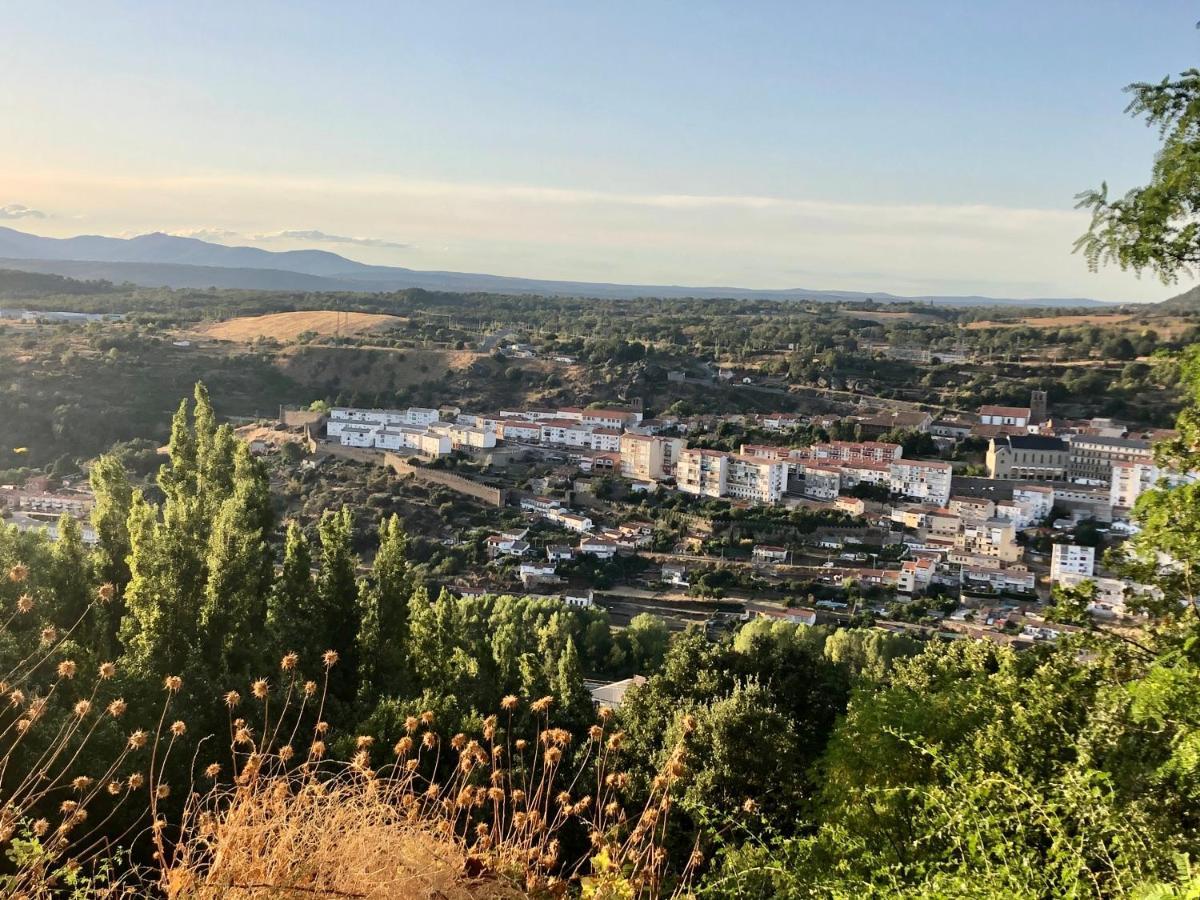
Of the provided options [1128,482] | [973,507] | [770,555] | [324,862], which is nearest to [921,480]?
[973,507]

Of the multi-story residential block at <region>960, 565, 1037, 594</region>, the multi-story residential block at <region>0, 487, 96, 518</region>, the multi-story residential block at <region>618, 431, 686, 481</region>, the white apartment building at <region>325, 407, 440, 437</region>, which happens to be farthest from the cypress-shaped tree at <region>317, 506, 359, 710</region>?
the white apartment building at <region>325, 407, 440, 437</region>

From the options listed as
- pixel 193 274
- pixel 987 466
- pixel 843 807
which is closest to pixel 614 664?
pixel 843 807

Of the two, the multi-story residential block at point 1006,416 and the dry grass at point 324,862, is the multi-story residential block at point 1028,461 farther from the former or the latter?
the dry grass at point 324,862

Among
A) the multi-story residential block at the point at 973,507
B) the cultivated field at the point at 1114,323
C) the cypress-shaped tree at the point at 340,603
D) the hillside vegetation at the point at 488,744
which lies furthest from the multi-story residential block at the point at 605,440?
the cypress-shaped tree at the point at 340,603

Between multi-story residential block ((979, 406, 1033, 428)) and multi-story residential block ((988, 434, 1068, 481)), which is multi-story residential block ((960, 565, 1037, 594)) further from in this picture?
multi-story residential block ((979, 406, 1033, 428))

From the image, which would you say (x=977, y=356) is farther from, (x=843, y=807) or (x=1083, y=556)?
(x=843, y=807)
